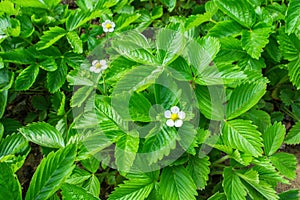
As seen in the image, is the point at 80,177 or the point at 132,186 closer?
the point at 132,186

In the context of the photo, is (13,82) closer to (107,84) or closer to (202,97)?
(107,84)

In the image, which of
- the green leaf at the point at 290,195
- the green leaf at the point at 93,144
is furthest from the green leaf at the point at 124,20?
the green leaf at the point at 290,195

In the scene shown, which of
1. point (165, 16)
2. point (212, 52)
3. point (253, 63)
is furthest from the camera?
point (165, 16)

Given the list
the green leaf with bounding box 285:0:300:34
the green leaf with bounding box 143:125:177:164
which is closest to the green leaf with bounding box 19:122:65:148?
the green leaf with bounding box 143:125:177:164

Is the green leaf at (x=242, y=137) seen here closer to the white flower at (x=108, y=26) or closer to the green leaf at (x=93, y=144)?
the green leaf at (x=93, y=144)

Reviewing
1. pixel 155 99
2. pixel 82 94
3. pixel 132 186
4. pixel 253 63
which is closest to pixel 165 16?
pixel 253 63
